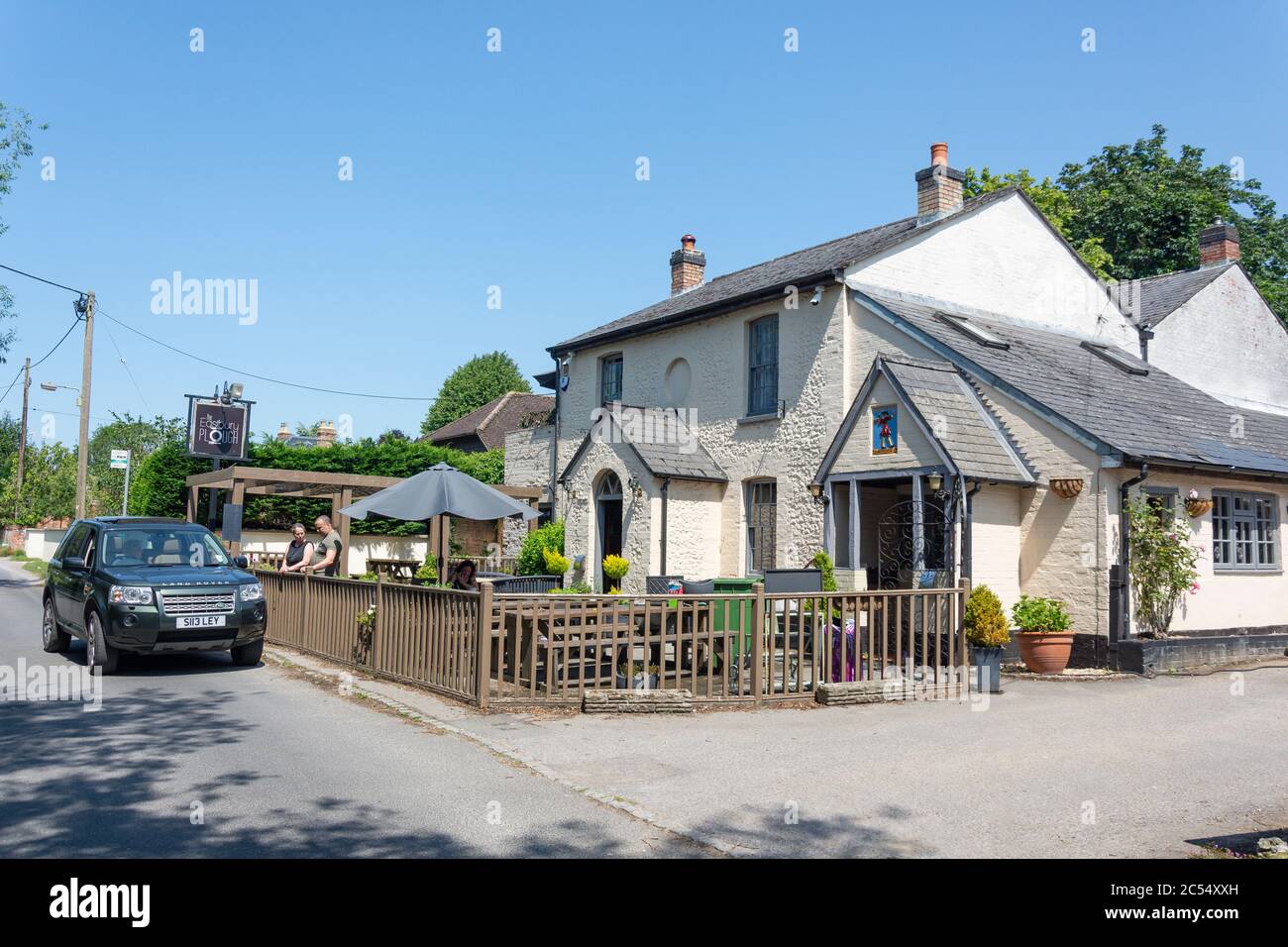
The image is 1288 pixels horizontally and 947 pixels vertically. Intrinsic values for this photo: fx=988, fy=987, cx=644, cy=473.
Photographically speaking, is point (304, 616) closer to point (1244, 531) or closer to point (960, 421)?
point (960, 421)

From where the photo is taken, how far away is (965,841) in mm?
5605

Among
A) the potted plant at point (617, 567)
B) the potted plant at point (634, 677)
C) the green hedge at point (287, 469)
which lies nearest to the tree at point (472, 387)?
the green hedge at point (287, 469)

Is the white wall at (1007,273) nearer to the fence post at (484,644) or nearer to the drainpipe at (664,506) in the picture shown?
the drainpipe at (664,506)

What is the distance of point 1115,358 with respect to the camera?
19781 millimetres

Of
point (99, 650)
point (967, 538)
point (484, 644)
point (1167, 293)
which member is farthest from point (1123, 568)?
point (99, 650)

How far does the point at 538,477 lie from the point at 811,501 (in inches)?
382

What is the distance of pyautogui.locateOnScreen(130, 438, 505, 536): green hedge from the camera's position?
84.4 feet

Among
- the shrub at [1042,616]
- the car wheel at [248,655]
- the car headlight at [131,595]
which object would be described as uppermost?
the car headlight at [131,595]

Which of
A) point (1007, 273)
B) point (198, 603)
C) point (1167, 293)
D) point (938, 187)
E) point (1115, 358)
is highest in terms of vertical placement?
point (938, 187)

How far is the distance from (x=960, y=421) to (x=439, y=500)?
7.95 meters

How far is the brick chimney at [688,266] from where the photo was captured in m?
27.5

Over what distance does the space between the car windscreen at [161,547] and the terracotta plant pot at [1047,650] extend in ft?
35.7
